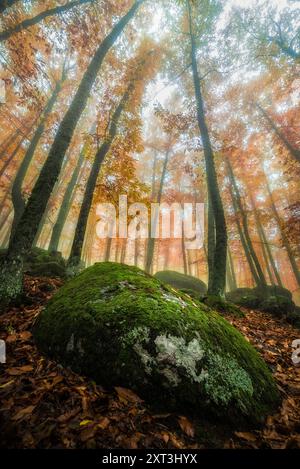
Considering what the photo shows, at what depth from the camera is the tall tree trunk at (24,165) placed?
904 cm

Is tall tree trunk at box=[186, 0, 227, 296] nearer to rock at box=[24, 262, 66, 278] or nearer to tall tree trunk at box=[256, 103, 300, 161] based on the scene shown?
rock at box=[24, 262, 66, 278]

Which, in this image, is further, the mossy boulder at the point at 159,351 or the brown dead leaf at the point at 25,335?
the brown dead leaf at the point at 25,335

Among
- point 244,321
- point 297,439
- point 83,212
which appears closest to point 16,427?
point 297,439

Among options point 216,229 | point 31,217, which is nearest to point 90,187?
point 31,217

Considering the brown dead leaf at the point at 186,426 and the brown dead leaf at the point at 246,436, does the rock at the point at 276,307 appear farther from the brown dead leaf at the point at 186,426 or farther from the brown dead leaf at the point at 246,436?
the brown dead leaf at the point at 186,426

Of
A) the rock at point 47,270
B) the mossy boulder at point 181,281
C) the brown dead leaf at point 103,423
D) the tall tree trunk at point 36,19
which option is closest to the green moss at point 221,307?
the rock at point 47,270

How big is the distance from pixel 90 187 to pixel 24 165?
5.04 metres

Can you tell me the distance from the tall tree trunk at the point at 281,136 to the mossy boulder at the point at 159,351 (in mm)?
12296

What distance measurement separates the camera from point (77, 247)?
7098 mm

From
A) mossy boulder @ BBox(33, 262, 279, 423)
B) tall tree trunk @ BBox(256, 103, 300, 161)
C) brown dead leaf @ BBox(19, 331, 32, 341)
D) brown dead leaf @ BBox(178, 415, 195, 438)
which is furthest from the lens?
tall tree trunk @ BBox(256, 103, 300, 161)

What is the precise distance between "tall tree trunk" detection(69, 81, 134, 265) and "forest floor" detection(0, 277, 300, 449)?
468cm

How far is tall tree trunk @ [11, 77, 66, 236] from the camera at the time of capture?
9.04 meters

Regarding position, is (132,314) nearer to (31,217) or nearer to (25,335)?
(25,335)

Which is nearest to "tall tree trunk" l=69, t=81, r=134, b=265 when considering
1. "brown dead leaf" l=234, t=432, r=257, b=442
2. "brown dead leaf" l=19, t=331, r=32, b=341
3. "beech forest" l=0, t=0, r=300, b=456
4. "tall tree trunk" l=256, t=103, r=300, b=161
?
"beech forest" l=0, t=0, r=300, b=456
